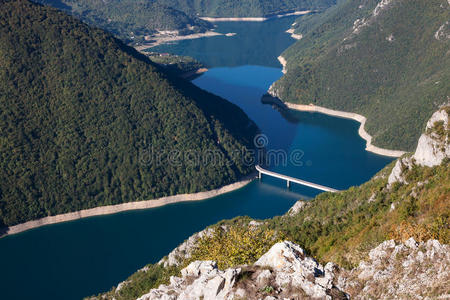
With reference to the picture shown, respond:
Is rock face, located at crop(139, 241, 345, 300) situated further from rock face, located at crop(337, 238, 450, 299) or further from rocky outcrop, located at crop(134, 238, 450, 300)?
rock face, located at crop(337, 238, 450, 299)

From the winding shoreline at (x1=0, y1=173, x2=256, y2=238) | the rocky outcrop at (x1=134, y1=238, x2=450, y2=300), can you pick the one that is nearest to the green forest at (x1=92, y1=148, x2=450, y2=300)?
the rocky outcrop at (x1=134, y1=238, x2=450, y2=300)

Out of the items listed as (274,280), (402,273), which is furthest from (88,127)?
(402,273)

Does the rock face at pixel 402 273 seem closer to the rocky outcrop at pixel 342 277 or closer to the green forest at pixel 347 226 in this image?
the rocky outcrop at pixel 342 277

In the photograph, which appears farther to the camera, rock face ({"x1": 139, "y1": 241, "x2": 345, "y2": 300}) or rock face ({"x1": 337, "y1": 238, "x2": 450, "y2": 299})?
rock face ({"x1": 139, "y1": 241, "x2": 345, "y2": 300})

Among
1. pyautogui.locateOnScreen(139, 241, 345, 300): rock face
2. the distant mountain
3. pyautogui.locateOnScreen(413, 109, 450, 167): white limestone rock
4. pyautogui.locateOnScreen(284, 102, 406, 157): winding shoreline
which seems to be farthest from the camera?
pyautogui.locateOnScreen(284, 102, 406, 157): winding shoreline

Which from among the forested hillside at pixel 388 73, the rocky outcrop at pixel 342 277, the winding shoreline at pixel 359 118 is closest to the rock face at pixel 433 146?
the rocky outcrop at pixel 342 277

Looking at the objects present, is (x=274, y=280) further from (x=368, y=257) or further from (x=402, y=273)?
(x=402, y=273)

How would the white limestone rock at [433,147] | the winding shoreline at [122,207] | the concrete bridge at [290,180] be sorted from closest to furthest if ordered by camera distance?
1. the white limestone rock at [433,147]
2. the winding shoreline at [122,207]
3. the concrete bridge at [290,180]
